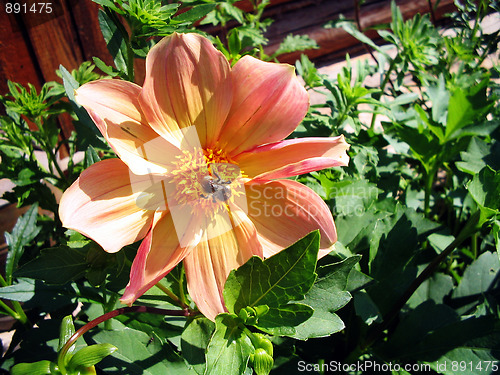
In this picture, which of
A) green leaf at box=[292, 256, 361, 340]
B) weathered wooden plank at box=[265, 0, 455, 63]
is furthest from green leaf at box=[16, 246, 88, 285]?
weathered wooden plank at box=[265, 0, 455, 63]

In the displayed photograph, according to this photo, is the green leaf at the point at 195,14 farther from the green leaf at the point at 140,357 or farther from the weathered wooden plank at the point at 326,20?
the weathered wooden plank at the point at 326,20

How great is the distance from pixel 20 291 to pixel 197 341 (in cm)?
42

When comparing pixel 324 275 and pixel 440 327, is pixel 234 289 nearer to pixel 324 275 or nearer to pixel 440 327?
pixel 324 275

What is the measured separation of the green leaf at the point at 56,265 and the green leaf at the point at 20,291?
9 cm

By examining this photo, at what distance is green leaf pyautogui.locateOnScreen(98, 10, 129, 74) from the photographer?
2.74 ft

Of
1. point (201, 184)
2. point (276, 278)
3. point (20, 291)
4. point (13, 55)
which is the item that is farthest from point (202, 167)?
point (13, 55)

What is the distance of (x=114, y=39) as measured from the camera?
2.78ft

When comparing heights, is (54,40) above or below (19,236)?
above

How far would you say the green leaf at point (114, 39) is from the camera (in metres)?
0.83


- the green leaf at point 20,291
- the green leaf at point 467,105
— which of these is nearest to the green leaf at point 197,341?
the green leaf at point 20,291

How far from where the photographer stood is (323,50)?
3451 millimetres

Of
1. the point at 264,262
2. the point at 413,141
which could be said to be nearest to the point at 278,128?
the point at 264,262

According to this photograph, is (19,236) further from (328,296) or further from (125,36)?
(328,296)

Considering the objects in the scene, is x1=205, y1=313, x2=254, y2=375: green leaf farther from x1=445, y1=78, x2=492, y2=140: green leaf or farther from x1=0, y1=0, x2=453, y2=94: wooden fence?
x1=0, y1=0, x2=453, y2=94: wooden fence
